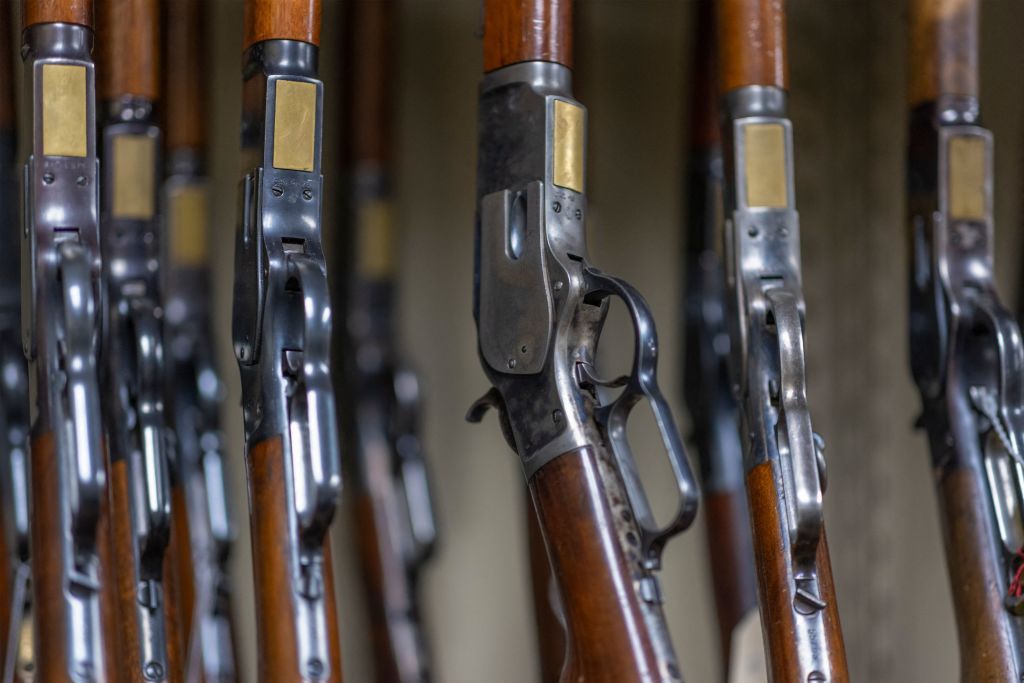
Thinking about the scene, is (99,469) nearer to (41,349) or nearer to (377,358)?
(41,349)

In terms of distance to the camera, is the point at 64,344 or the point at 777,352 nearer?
the point at 64,344

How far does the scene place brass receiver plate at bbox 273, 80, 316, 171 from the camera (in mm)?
2035

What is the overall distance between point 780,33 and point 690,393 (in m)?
0.82

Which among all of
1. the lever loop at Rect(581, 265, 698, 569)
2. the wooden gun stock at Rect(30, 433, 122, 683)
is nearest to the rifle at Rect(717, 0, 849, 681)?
the lever loop at Rect(581, 265, 698, 569)

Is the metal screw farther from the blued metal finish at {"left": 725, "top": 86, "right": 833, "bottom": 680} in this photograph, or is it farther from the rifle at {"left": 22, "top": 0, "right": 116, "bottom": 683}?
the blued metal finish at {"left": 725, "top": 86, "right": 833, "bottom": 680}

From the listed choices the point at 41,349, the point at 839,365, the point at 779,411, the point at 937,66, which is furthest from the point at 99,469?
the point at 839,365

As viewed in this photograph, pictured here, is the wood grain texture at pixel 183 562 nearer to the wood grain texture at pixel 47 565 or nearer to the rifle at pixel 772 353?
the wood grain texture at pixel 47 565

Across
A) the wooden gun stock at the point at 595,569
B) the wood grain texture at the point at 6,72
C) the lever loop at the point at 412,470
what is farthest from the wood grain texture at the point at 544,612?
the wood grain texture at the point at 6,72

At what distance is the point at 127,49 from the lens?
2375 mm

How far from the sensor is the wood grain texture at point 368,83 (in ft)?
9.63

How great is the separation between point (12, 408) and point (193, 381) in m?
0.32

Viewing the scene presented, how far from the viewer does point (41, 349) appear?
6.48ft

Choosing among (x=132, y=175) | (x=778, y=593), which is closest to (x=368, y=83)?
(x=132, y=175)

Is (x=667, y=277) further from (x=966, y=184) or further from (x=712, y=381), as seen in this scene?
(x=966, y=184)
